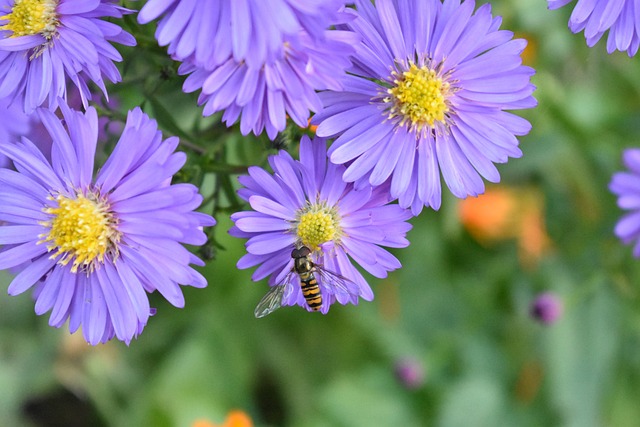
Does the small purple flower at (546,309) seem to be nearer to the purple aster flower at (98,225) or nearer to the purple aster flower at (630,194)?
the purple aster flower at (630,194)

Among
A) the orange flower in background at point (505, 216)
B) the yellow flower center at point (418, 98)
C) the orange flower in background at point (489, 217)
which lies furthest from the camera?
the orange flower in background at point (489, 217)

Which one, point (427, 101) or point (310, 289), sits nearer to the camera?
point (310, 289)

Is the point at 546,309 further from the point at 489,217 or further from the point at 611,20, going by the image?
the point at 611,20

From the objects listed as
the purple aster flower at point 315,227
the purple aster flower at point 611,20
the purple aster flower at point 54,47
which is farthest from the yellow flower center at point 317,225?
the purple aster flower at point 611,20

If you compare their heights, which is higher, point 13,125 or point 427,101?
point 427,101

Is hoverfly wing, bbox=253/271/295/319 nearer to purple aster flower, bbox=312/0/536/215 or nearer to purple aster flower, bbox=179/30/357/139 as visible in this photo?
purple aster flower, bbox=312/0/536/215

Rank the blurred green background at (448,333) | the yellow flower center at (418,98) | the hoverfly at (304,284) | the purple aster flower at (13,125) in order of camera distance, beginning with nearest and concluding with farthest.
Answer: the hoverfly at (304,284) < the yellow flower center at (418,98) < the purple aster flower at (13,125) < the blurred green background at (448,333)

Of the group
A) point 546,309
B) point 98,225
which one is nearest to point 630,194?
point 546,309

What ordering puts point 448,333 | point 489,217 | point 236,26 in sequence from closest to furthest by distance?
point 236,26, point 448,333, point 489,217
